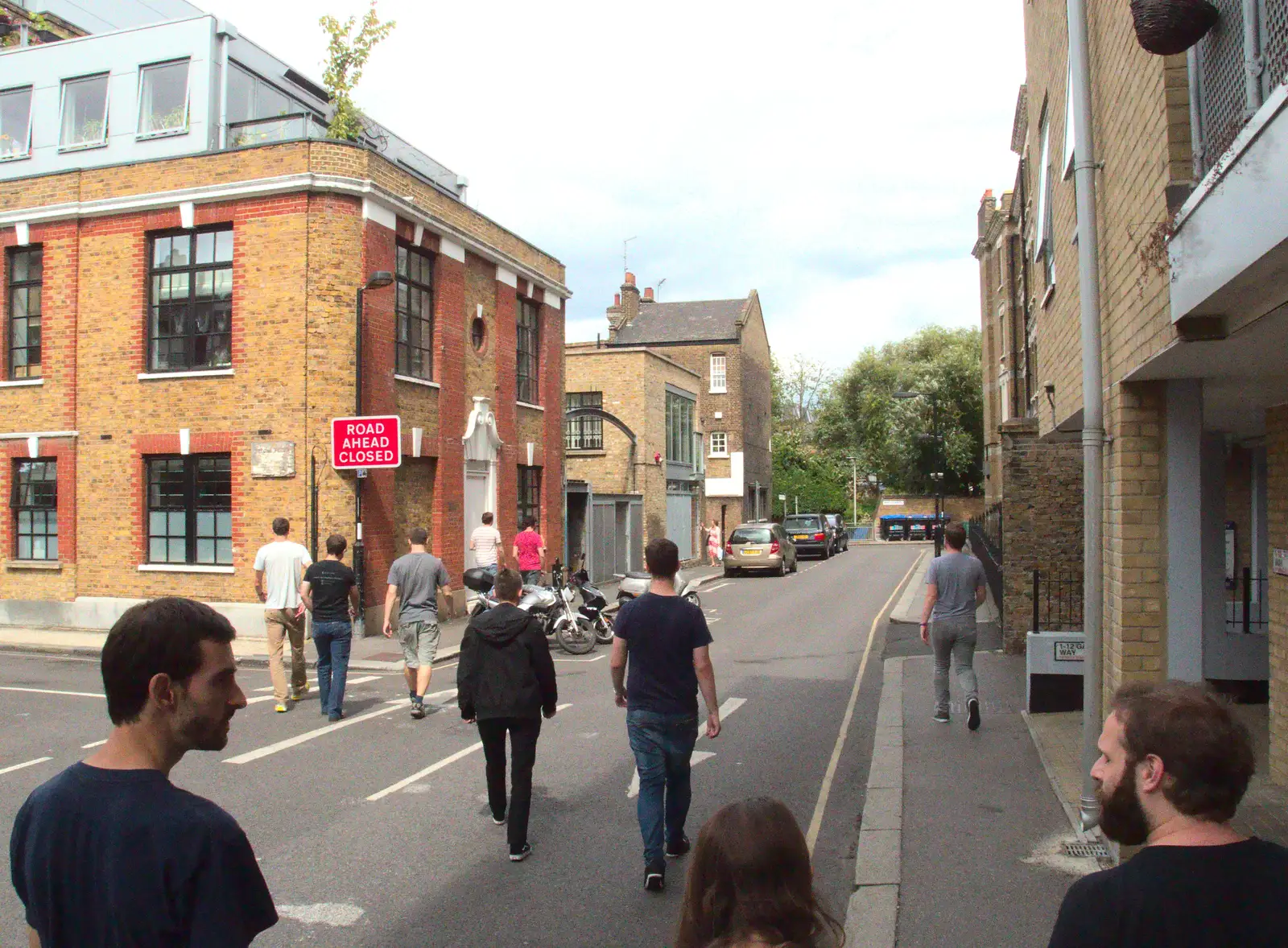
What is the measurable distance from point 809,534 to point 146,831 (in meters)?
Answer: 38.8

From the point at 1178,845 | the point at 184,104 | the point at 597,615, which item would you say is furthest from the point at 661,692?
the point at 184,104

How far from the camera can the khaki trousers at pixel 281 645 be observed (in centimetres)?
1035

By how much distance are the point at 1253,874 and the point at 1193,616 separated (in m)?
4.02

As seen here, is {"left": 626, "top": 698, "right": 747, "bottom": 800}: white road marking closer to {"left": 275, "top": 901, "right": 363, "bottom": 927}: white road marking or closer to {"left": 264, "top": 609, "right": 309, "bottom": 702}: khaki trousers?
{"left": 275, "top": 901, "right": 363, "bottom": 927}: white road marking

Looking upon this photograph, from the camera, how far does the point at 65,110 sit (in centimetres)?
Result: 2358

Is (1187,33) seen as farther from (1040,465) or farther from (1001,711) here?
(1040,465)

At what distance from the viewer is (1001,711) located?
962 centimetres

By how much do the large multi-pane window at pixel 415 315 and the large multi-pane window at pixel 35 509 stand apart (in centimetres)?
628

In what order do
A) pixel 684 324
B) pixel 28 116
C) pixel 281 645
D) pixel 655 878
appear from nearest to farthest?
pixel 655 878, pixel 281 645, pixel 28 116, pixel 684 324

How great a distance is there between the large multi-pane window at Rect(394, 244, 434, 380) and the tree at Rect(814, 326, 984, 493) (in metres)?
40.4

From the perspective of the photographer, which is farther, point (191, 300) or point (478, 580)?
point (191, 300)

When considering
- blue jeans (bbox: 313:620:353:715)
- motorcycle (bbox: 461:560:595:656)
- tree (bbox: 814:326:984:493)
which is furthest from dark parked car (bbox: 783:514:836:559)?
blue jeans (bbox: 313:620:353:715)

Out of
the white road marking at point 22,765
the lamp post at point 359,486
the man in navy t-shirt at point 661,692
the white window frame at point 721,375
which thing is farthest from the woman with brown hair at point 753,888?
the white window frame at point 721,375

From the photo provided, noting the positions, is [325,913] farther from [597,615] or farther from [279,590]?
[597,615]
